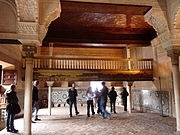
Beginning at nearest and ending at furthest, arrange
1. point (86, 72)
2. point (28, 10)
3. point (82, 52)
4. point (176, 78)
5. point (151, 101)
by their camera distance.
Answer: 1. point (28, 10)
2. point (176, 78)
3. point (86, 72)
4. point (151, 101)
5. point (82, 52)

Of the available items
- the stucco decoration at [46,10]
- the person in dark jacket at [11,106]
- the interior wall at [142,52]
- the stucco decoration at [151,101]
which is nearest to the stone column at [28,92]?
the stucco decoration at [46,10]

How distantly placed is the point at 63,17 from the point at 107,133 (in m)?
5.65

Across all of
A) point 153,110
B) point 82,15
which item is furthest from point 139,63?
point 82,15

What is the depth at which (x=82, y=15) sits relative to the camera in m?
7.64

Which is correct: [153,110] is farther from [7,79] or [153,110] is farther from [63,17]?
[7,79]

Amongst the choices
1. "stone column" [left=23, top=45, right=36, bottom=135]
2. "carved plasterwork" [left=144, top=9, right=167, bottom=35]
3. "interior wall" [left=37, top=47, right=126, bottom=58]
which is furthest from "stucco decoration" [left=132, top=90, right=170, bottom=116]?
"stone column" [left=23, top=45, right=36, bottom=135]

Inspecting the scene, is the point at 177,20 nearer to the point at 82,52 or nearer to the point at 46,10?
the point at 46,10

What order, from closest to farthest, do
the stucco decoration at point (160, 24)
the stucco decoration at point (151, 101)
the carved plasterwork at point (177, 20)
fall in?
the carved plasterwork at point (177, 20), the stucco decoration at point (160, 24), the stucco decoration at point (151, 101)

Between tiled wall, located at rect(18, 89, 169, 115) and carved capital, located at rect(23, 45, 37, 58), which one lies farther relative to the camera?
tiled wall, located at rect(18, 89, 169, 115)

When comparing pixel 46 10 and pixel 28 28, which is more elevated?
pixel 46 10

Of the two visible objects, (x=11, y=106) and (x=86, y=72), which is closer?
(x=11, y=106)

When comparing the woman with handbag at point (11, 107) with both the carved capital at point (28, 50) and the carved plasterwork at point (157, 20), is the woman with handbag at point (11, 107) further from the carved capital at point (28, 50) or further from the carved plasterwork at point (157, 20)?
the carved plasterwork at point (157, 20)

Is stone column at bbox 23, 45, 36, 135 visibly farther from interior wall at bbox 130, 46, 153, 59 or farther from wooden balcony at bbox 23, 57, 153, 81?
interior wall at bbox 130, 46, 153, 59

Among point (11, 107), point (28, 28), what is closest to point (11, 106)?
point (11, 107)
